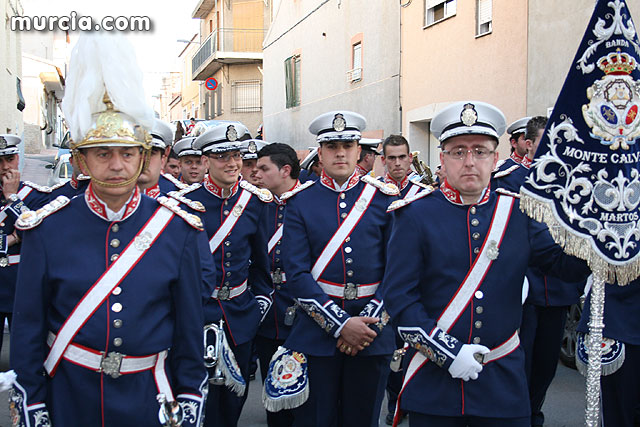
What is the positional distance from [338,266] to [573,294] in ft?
6.62

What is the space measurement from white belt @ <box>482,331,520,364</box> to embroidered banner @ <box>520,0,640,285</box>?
0.51m

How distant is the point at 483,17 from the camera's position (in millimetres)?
12914

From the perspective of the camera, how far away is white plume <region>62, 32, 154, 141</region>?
2.98 metres

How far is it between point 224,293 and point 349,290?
3.02 feet

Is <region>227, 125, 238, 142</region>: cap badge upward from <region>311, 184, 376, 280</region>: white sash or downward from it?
upward

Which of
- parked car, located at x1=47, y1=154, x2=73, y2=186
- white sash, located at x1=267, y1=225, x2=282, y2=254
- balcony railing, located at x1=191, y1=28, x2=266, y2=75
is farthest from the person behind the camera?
balcony railing, located at x1=191, y1=28, x2=266, y2=75

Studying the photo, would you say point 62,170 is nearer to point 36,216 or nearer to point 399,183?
point 399,183

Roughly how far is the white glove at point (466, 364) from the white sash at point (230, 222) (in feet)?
7.43

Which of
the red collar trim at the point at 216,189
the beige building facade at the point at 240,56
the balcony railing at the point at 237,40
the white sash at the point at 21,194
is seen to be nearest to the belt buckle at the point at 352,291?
the red collar trim at the point at 216,189

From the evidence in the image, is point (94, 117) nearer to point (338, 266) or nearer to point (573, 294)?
point (338, 266)

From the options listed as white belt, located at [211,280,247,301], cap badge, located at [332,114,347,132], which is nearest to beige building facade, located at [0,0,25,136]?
white belt, located at [211,280,247,301]

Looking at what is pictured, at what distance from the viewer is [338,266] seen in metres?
4.59

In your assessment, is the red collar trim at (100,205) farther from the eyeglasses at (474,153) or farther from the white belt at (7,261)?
the white belt at (7,261)

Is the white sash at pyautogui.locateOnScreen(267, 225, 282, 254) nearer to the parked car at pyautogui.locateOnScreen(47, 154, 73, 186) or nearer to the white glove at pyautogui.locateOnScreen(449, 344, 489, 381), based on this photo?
the white glove at pyautogui.locateOnScreen(449, 344, 489, 381)
